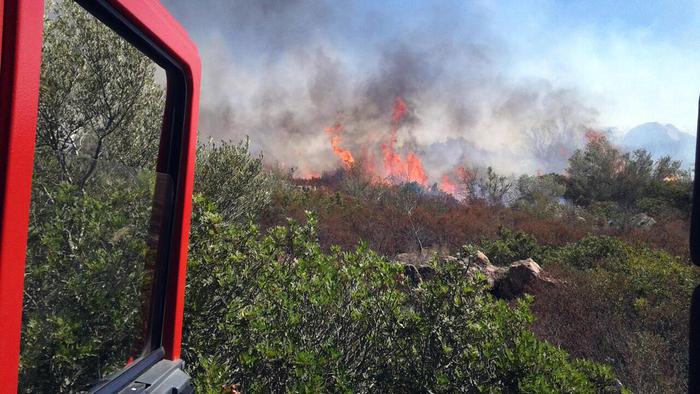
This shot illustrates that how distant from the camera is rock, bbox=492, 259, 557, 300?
30.3 ft

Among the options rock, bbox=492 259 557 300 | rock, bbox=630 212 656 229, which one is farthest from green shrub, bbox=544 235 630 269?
rock, bbox=630 212 656 229

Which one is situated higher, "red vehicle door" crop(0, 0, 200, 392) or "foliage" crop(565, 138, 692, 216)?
"foliage" crop(565, 138, 692, 216)

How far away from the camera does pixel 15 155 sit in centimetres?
75

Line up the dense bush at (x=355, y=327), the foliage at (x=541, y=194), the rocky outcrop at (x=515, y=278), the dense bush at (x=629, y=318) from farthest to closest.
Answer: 1. the foliage at (x=541, y=194)
2. the rocky outcrop at (x=515, y=278)
3. the dense bush at (x=629, y=318)
4. the dense bush at (x=355, y=327)

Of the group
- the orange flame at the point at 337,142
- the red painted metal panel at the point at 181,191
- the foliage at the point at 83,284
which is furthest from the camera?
the orange flame at the point at 337,142

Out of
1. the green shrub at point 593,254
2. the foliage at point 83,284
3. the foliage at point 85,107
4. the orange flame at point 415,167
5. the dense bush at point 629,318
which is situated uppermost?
the orange flame at point 415,167

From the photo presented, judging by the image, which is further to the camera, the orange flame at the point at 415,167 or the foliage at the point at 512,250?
the orange flame at the point at 415,167

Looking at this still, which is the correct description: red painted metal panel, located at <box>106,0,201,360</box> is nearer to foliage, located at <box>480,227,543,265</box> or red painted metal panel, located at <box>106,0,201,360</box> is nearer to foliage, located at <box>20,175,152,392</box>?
foliage, located at <box>20,175,152,392</box>

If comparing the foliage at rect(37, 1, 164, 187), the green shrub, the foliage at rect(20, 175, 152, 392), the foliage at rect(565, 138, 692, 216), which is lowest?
the green shrub

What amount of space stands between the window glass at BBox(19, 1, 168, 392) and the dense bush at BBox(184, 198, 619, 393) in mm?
1471

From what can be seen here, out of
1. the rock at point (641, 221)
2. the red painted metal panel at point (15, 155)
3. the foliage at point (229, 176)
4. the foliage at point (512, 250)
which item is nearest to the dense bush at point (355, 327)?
the red painted metal panel at point (15, 155)

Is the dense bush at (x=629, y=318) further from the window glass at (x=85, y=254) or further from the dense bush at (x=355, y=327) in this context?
the window glass at (x=85, y=254)

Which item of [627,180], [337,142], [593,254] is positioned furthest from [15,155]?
[337,142]

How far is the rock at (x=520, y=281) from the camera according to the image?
30.3 ft
